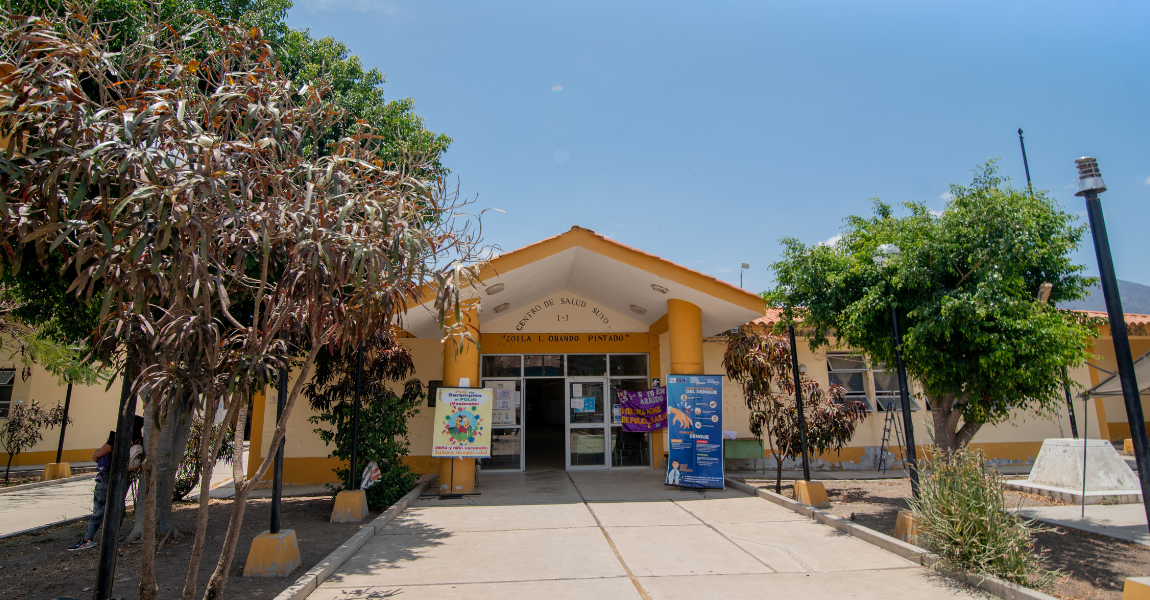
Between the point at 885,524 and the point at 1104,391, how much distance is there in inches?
149

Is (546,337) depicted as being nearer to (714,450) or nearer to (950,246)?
(714,450)

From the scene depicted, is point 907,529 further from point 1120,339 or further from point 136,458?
point 136,458

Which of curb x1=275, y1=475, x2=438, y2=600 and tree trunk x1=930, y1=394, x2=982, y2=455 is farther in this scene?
tree trunk x1=930, y1=394, x2=982, y2=455

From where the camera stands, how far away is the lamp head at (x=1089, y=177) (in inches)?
213

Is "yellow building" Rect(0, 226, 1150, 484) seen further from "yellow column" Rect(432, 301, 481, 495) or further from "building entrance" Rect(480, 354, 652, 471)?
"yellow column" Rect(432, 301, 481, 495)

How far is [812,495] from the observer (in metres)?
9.35

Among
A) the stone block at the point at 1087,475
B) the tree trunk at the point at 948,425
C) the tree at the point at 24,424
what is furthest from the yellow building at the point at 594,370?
the tree at the point at 24,424

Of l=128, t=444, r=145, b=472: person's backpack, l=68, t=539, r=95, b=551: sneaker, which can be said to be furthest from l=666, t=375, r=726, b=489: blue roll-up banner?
l=68, t=539, r=95, b=551: sneaker

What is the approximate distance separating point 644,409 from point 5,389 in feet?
59.4

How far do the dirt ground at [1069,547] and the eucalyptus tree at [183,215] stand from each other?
20.6 feet

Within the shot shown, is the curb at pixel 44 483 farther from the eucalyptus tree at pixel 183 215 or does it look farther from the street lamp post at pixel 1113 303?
the street lamp post at pixel 1113 303

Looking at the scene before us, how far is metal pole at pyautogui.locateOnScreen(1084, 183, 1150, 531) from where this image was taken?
5051 mm

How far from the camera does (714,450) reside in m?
11.1

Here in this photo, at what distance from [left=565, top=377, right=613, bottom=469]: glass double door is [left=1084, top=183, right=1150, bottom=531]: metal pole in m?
9.66
